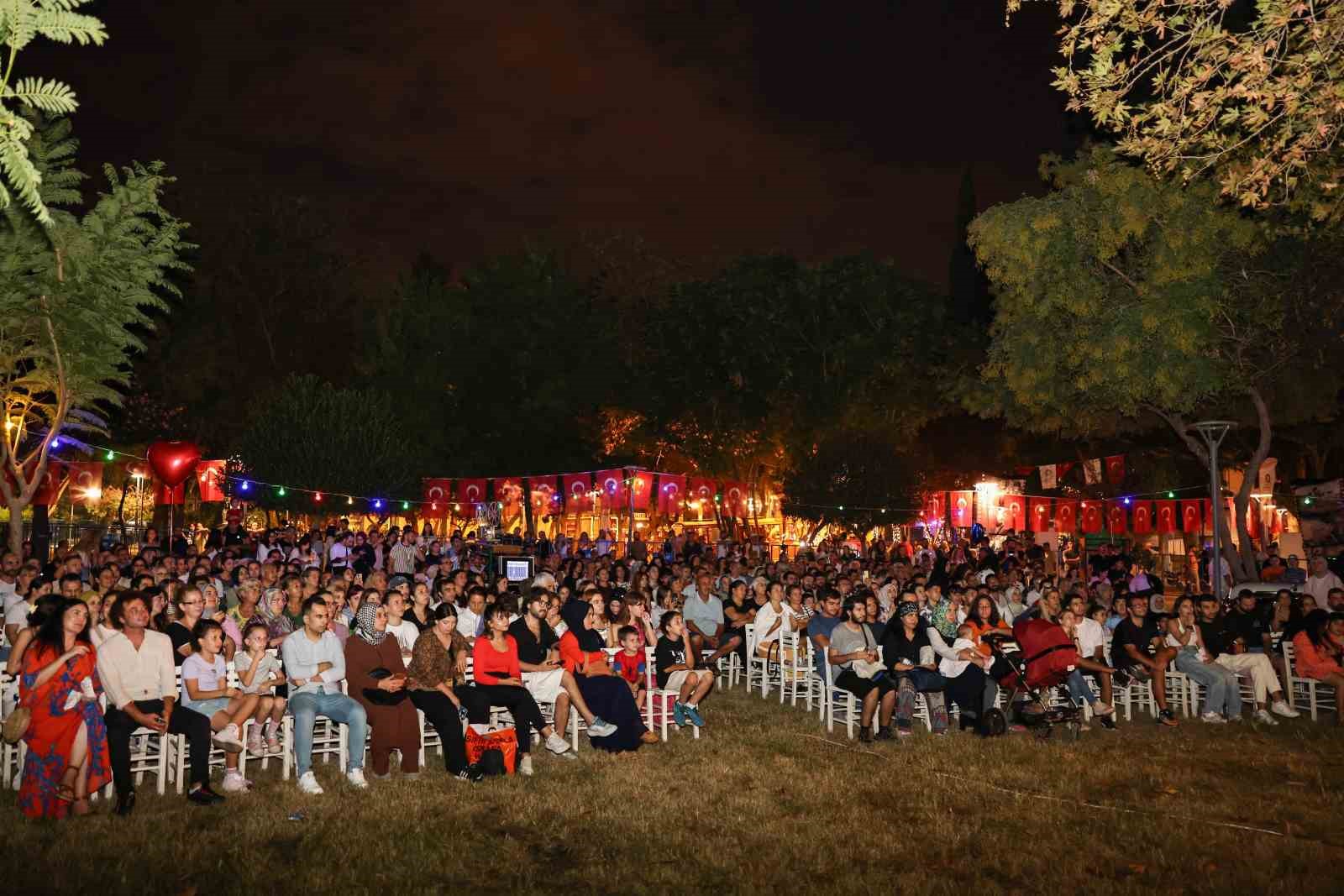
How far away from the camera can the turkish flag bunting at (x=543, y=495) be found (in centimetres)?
2686

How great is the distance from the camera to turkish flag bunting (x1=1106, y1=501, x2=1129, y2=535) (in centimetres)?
2862

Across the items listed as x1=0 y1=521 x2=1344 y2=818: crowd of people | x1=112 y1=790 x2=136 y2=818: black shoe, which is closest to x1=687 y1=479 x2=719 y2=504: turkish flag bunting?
x1=0 y1=521 x2=1344 y2=818: crowd of people

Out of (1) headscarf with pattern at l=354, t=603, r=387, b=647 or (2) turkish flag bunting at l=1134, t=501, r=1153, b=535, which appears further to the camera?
(2) turkish flag bunting at l=1134, t=501, r=1153, b=535

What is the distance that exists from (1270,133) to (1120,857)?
5.53 meters

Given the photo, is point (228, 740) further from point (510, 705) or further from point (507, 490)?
point (507, 490)

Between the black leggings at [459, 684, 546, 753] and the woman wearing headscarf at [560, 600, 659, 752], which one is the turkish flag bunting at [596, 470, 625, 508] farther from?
the black leggings at [459, 684, 546, 753]

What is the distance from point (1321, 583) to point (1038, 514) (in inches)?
725

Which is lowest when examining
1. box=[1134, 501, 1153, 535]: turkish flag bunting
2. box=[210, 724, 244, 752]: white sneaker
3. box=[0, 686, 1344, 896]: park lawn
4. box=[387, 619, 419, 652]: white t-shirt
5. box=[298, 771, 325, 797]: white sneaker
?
box=[0, 686, 1344, 896]: park lawn

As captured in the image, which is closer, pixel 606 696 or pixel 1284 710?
pixel 606 696

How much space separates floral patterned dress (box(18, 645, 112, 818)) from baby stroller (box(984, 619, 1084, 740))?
7070 millimetres

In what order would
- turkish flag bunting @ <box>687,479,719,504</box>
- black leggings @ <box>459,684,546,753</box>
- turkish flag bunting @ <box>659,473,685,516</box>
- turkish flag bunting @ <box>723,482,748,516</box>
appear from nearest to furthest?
black leggings @ <box>459,684,546,753</box>, turkish flag bunting @ <box>659,473,685,516</box>, turkish flag bunting @ <box>687,479,719,504</box>, turkish flag bunting @ <box>723,482,748,516</box>

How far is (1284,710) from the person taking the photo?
1043 cm

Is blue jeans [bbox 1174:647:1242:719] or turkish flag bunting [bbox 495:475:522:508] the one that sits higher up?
turkish flag bunting [bbox 495:475:522:508]

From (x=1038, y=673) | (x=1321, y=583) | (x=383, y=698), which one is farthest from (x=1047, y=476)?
(x=383, y=698)
